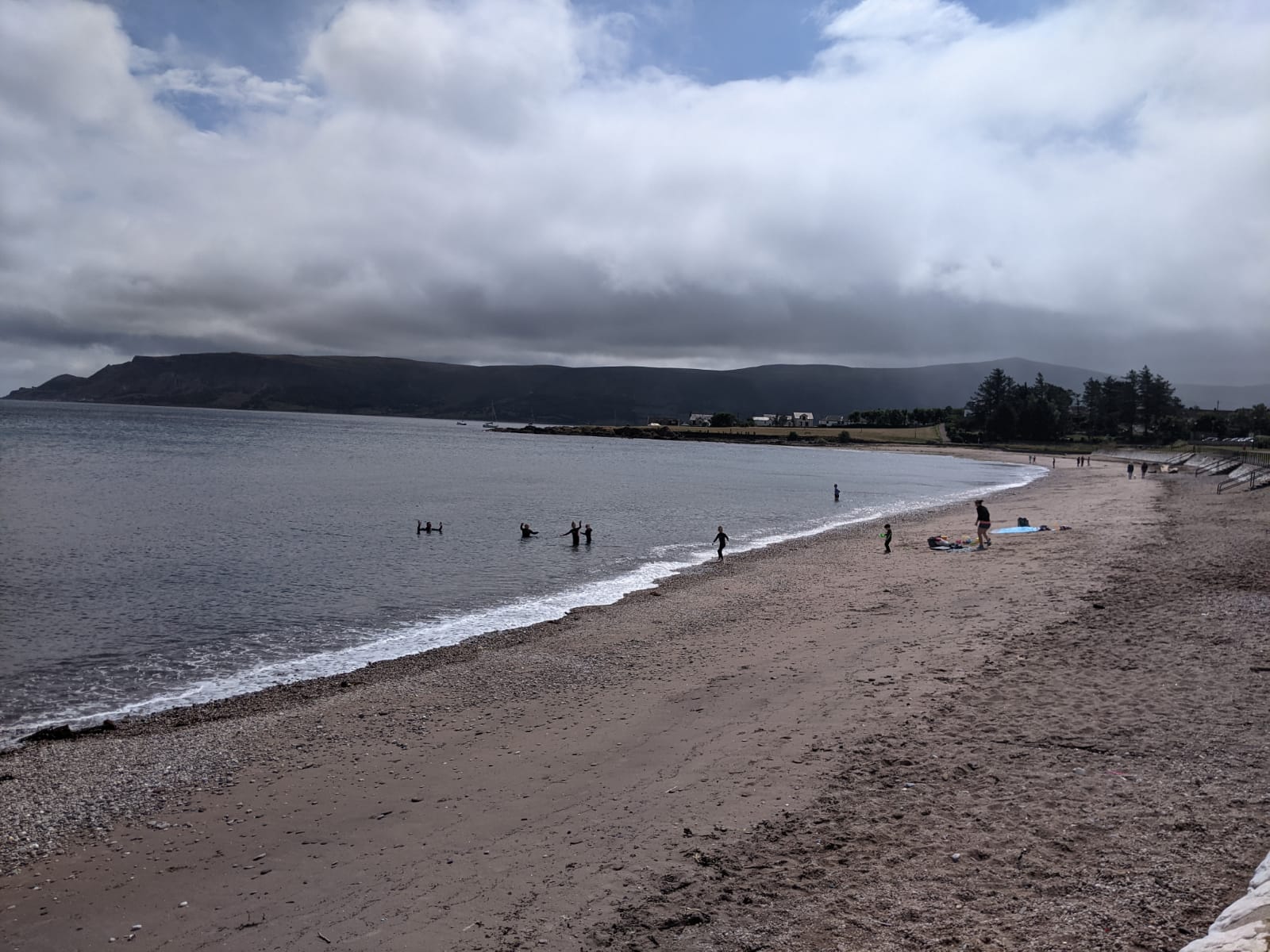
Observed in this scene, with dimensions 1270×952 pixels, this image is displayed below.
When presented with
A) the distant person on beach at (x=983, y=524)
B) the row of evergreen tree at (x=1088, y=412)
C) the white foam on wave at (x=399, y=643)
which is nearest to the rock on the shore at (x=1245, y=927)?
the white foam on wave at (x=399, y=643)

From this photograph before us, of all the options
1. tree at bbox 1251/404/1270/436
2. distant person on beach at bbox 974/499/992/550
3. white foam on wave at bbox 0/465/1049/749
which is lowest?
white foam on wave at bbox 0/465/1049/749

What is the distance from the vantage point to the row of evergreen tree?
14450cm

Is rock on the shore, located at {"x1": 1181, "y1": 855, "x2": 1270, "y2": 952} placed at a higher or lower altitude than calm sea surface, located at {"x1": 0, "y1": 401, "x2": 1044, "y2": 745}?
higher

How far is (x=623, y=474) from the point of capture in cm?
8019

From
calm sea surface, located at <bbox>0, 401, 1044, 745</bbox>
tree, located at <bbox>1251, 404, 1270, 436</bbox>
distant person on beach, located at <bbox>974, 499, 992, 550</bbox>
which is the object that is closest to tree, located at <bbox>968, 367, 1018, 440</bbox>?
tree, located at <bbox>1251, 404, 1270, 436</bbox>

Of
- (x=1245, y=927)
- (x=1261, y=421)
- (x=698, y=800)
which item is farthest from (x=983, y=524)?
(x=1261, y=421)

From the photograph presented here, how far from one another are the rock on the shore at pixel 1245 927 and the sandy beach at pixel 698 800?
0.88 metres

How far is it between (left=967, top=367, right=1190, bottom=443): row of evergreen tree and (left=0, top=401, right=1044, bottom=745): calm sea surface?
294 feet

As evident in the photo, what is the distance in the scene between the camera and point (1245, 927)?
12.8ft

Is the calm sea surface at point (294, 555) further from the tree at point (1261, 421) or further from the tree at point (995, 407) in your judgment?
the tree at point (995, 407)

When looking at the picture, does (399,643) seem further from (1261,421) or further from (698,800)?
(1261,421)

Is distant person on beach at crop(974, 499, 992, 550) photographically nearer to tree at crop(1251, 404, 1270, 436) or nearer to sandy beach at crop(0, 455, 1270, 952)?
sandy beach at crop(0, 455, 1270, 952)

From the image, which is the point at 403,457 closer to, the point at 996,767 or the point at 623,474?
the point at 623,474

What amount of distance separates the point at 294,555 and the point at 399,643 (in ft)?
45.6
